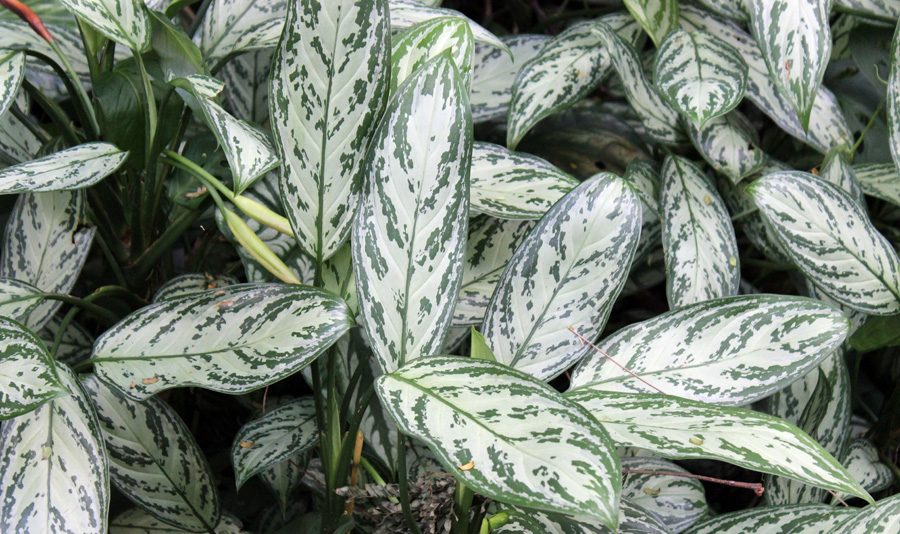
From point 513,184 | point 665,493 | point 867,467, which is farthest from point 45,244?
point 867,467

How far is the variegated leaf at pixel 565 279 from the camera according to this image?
58 centimetres

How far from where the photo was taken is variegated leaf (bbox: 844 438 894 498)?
830 millimetres

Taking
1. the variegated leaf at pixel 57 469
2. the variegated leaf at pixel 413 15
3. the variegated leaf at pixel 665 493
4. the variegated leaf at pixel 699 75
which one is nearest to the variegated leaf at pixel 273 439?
the variegated leaf at pixel 57 469

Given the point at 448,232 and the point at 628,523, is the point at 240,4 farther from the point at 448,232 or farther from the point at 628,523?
the point at 628,523

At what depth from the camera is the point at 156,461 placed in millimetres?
724

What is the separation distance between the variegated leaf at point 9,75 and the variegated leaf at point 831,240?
0.76m

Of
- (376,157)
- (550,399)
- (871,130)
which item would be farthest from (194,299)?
(871,130)

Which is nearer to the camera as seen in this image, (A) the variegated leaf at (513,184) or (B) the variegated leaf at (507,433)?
(B) the variegated leaf at (507,433)

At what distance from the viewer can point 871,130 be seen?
1.10m

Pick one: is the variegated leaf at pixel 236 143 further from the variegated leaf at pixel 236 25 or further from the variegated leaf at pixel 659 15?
the variegated leaf at pixel 659 15

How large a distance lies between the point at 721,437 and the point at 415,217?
0.29m

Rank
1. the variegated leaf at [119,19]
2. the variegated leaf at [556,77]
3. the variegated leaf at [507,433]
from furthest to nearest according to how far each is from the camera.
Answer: the variegated leaf at [556,77], the variegated leaf at [119,19], the variegated leaf at [507,433]

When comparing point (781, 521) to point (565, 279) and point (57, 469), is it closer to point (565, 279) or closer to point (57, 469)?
point (565, 279)

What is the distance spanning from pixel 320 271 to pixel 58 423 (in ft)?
0.92
